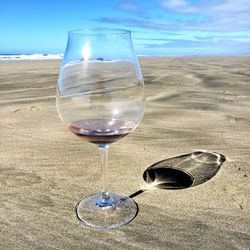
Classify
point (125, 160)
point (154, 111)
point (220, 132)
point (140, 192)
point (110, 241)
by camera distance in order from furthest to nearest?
point (154, 111)
point (220, 132)
point (125, 160)
point (140, 192)
point (110, 241)

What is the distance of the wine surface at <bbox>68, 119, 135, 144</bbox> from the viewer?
1979 millimetres

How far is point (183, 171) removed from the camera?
2.70 meters

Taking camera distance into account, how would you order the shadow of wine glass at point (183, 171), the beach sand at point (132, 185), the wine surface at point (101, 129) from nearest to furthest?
the beach sand at point (132, 185) → the wine surface at point (101, 129) → the shadow of wine glass at point (183, 171)

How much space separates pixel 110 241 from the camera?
1.84 metres

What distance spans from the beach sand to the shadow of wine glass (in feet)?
0.17

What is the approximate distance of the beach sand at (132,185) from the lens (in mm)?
1863

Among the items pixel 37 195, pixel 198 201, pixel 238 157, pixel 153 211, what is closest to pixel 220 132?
pixel 238 157

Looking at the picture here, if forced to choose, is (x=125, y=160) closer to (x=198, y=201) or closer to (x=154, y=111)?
(x=198, y=201)

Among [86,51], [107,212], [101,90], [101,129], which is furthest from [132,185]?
[86,51]

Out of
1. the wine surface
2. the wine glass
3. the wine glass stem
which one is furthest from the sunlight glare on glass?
the wine glass stem

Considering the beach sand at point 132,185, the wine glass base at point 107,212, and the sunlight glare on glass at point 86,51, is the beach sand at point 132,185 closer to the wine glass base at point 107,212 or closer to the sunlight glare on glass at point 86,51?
Result: the wine glass base at point 107,212

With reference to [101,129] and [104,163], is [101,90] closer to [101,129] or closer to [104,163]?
[101,129]

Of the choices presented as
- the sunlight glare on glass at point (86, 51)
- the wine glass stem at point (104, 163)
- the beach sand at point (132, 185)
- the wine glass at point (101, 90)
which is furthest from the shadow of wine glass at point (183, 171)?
the sunlight glare on glass at point (86, 51)

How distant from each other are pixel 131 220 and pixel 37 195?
2.32 ft
